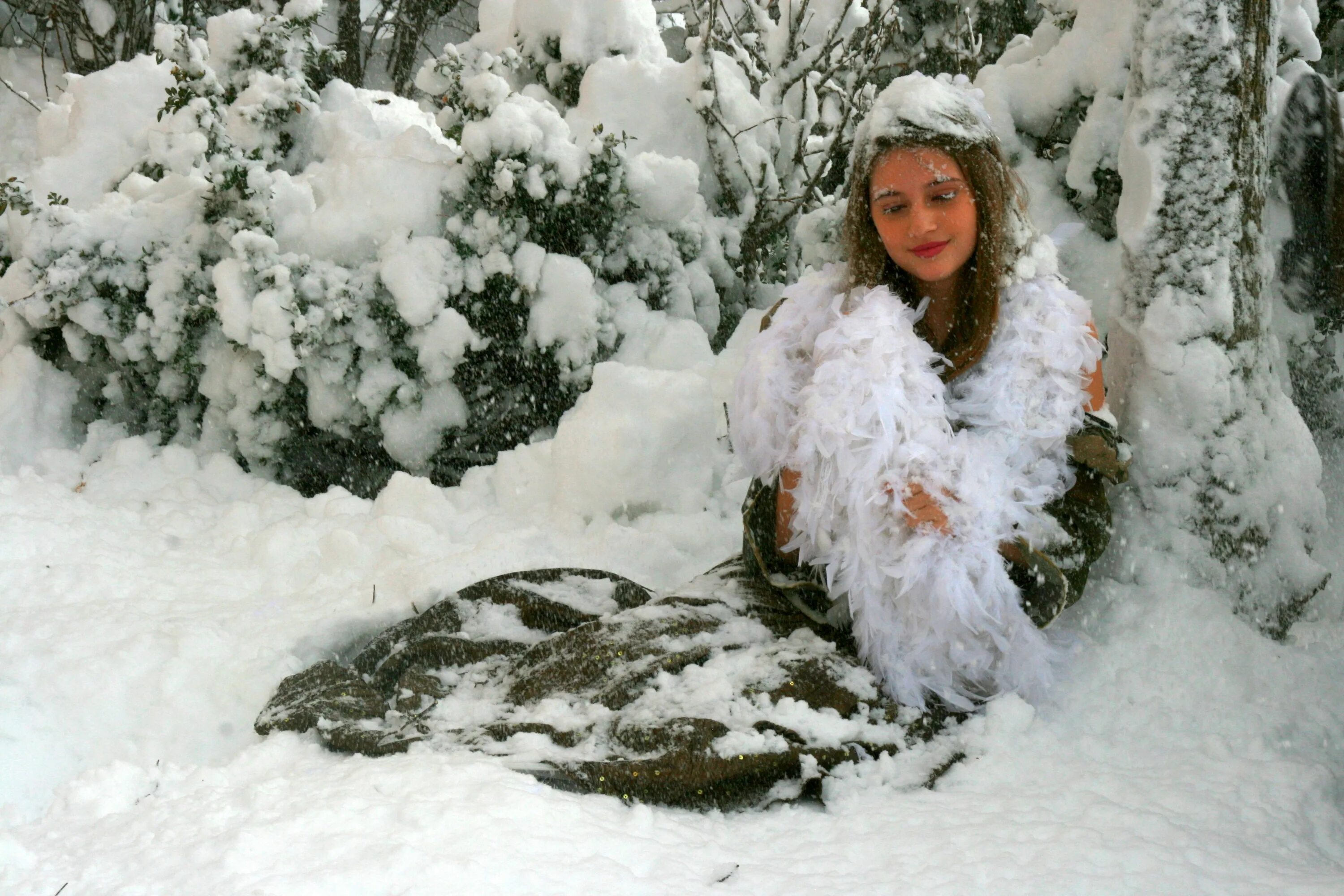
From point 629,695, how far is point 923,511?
748mm

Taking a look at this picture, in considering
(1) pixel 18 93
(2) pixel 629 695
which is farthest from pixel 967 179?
(1) pixel 18 93

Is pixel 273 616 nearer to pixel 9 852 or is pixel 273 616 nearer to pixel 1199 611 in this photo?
pixel 9 852

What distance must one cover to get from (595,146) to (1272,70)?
91.0 inches

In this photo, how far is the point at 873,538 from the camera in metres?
2.33

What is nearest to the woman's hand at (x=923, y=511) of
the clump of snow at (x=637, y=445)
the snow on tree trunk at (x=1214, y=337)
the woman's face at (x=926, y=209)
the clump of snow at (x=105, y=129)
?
the woman's face at (x=926, y=209)

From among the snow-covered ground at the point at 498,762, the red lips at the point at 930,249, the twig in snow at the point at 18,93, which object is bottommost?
the snow-covered ground at the point at 498,762

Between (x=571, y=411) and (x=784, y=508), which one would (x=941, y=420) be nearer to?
(x=784, y=508)

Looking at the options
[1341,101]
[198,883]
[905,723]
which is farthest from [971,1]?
[198,883]

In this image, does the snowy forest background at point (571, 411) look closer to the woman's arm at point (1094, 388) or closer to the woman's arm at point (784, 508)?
the woman's arm at point (1094, 388)

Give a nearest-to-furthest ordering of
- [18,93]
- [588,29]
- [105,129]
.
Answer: [588,29] < [105,129] < [18,93]

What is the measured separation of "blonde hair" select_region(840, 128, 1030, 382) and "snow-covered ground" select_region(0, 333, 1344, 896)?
73 cm

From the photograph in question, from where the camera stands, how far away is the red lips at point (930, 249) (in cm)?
241

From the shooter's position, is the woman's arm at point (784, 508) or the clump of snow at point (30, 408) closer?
the woman's arm at point (784, 508)

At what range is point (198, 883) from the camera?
4.91 feet
